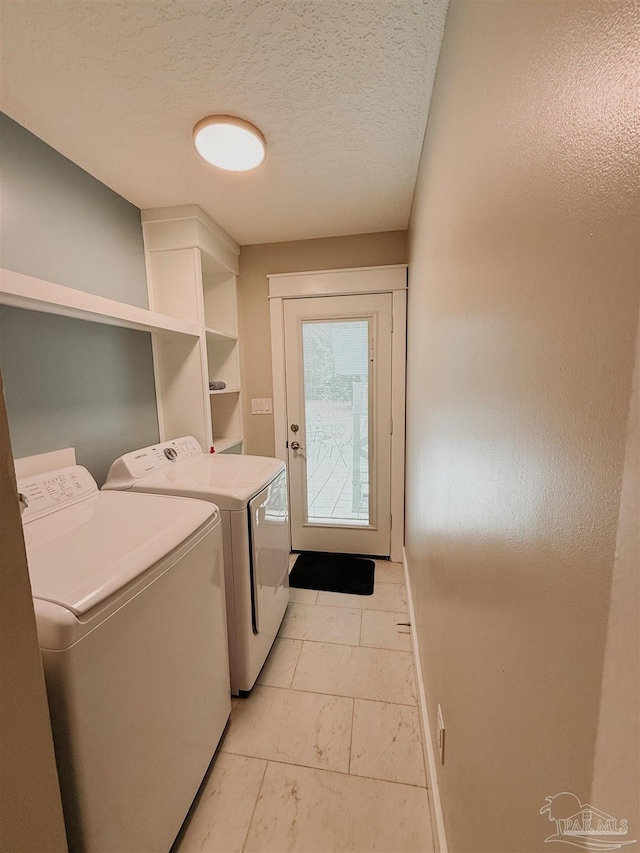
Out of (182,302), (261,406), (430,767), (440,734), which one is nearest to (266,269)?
(182,302)

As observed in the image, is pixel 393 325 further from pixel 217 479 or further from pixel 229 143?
pixel 217 479

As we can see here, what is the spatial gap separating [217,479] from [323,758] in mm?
1169

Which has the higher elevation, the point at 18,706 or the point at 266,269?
the point at 266,269

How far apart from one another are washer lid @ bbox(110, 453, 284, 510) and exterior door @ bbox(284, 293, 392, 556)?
80 centimetres

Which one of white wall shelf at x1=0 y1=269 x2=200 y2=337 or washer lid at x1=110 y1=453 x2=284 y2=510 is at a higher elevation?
white wall shelf at x1=0 y1=269 x2=200 y2=337

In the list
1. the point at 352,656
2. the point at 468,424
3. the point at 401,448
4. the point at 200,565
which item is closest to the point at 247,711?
the point at 352,656

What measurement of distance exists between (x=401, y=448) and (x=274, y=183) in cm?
182

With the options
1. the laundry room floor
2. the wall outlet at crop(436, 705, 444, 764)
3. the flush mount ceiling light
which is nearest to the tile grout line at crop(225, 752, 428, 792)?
the laundry room floor

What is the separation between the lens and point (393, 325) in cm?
240

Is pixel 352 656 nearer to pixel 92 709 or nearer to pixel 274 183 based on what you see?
pixel 92 709

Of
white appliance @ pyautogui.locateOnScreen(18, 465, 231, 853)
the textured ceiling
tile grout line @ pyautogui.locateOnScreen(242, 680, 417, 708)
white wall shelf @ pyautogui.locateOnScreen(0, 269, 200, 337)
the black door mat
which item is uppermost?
the textured ceiling

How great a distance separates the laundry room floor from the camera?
1.07 metres

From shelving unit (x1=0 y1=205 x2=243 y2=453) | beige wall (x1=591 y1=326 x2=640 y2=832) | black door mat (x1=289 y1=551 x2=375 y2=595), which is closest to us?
beige wall (x1=591 y1=326 x2=640 y2=832)

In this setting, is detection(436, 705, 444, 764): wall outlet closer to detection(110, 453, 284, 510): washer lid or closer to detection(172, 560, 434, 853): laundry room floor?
detection(172, 560, 434, 853): laundry room floor
